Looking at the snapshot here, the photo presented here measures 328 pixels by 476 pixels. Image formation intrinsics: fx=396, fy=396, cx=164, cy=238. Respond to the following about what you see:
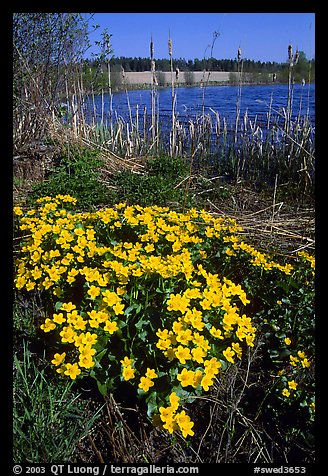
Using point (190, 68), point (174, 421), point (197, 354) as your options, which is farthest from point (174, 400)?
point (190, 68)

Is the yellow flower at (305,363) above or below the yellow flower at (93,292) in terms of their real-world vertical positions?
below

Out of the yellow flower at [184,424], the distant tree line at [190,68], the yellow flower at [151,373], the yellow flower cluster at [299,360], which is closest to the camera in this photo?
the yellow flower at [184,424]

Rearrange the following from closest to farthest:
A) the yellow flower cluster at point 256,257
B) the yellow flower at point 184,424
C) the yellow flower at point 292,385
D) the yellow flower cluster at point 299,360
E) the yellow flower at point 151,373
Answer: the yellow flower at point 184,424, the yellow flower at point 151,373, the yellow flower at point 292,385, the yellow flower cluster at point 299,360, the yellow flower cluster at point 256,257

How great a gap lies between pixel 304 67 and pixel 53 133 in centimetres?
305

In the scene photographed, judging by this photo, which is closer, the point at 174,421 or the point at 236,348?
the point at 174,421

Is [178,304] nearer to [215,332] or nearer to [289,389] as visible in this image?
[215,332]

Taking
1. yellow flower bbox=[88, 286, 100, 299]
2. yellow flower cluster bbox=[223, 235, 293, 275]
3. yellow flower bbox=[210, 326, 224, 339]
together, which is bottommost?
yellow flower bbox=[210, 326, 224, 339]

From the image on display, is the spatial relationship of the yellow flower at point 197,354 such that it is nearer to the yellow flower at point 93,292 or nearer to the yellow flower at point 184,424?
the yellow flower at point 184,424

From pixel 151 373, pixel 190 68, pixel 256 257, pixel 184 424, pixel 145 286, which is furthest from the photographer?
pixel 190 68

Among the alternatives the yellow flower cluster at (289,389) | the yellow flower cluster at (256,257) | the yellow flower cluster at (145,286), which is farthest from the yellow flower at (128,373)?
the yellow flower cluster at (256,257)

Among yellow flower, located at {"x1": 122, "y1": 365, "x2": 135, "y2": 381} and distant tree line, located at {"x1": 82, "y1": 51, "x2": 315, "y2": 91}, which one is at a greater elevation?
distant tree line, located at {"x1": 82, "y1": 51, "x2": 315, "y2": 91}

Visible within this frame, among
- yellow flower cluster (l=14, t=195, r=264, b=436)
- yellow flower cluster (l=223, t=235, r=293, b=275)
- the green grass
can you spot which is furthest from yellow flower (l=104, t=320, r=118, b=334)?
yellow flower cluster (l=223, t=235, r=293, b=275)

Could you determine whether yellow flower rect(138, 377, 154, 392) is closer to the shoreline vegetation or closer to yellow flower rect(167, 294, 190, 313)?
the shoreline vegetation
